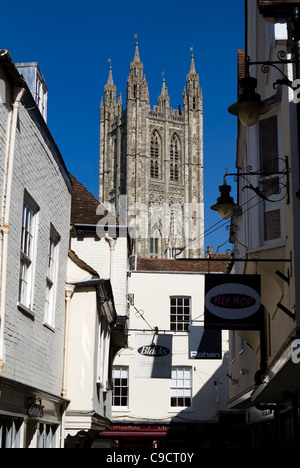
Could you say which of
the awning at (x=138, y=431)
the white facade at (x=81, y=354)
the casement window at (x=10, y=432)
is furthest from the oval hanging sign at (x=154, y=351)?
the casement window at (x=10, y=432)

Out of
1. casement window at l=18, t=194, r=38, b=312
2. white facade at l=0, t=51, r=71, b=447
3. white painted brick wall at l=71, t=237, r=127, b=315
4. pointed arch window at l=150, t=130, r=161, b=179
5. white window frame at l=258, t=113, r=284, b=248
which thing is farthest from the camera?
pointed arch window at l=150, t=130, r=161, b=179

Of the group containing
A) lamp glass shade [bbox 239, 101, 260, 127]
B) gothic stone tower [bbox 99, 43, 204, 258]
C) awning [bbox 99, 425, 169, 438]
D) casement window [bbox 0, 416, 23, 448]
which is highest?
gothic stone tower [bbox 99, 43, 204, 258]

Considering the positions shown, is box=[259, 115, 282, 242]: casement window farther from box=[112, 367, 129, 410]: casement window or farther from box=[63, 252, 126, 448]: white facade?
box=[112, 367, 129, 410]: casement window

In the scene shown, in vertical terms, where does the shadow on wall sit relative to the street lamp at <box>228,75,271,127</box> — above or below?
below

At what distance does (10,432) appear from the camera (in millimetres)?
8625

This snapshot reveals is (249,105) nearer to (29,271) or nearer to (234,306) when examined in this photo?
(234,306)

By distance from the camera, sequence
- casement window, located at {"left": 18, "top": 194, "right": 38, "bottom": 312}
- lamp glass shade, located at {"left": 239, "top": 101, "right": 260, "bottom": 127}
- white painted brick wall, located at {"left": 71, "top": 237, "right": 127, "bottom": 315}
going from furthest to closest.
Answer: white painted brick wall, located at {"left": 71, "top": 237, "right": 127, "bottom": 315}, casement window, located at {"left": 18, "top": 194, "right": 38, "bottom": 312}, lamp glass shade, located at {"left": 239, "top": 101, "right": 260, "bottom": 127}

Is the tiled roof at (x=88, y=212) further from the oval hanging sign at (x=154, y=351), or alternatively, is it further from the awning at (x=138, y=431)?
the awning at (x=138, y=431)

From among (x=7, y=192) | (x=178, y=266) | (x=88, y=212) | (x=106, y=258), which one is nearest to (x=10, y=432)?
(x=7, y=192)

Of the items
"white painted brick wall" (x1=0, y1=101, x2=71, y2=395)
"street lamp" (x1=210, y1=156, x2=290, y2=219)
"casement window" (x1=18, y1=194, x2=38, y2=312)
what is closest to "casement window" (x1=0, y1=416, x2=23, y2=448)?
"white painted brick wall" (x1=0, y1=101, x2=71, y2=395)

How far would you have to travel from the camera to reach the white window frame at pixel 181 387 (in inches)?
1288

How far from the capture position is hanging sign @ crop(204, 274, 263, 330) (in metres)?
10.5

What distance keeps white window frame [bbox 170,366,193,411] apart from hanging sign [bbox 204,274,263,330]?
891 inches
